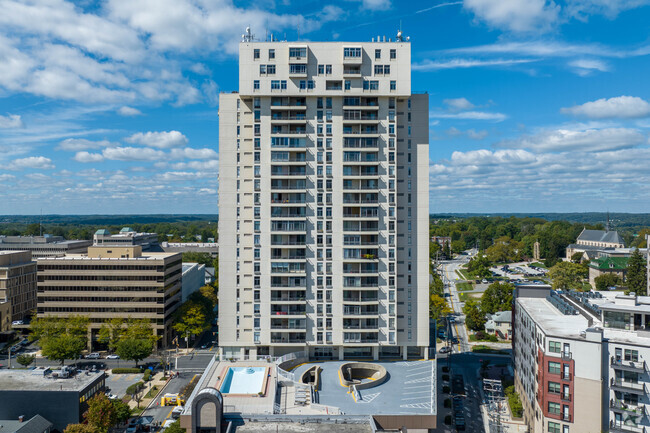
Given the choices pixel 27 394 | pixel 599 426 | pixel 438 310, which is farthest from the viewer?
pixel 438 310

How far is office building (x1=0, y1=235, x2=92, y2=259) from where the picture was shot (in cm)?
15888

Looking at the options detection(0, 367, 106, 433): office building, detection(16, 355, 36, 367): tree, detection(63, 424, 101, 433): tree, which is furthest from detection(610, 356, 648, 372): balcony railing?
detection(16, 355, 36, 367): tree

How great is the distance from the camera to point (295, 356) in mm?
76062

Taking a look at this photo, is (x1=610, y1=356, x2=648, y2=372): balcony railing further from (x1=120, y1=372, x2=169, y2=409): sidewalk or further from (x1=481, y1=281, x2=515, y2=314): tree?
(x1=481, y1=281, x2=515, y2=314): tree

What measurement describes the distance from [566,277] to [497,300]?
42.6m

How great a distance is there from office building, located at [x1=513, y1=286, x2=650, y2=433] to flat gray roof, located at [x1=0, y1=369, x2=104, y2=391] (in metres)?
63.9

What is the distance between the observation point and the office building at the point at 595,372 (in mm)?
52969

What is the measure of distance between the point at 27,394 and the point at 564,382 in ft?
235

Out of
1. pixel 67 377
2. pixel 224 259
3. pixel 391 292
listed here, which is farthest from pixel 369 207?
pixel 67 377

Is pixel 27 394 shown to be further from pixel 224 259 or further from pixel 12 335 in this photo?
pixel 12 335

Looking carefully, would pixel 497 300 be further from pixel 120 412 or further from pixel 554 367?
pixel 120 412

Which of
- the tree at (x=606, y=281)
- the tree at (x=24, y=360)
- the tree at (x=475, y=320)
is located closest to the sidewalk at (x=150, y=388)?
the tree at (x=24, y=360)

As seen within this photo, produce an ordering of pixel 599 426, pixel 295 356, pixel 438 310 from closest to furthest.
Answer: pixel 599 426 < pixel 295 356 < pixel 438 310

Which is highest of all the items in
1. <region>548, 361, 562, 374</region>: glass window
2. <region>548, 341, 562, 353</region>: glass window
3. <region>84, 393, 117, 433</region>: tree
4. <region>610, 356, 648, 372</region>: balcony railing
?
<region>548, 341, 562, 353</region>: glass window
